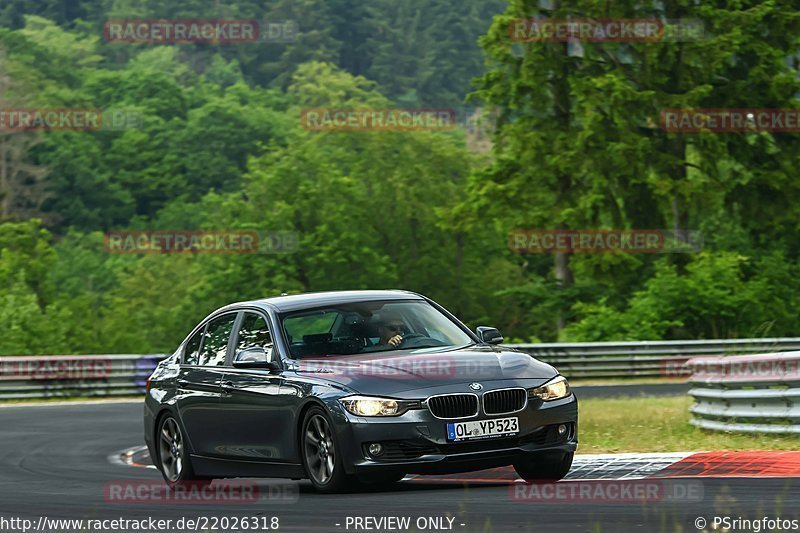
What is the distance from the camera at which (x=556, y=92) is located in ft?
160

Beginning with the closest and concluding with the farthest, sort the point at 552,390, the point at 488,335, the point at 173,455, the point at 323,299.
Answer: the point at 552,390
the point at 488,335
the point at 323,299
the point at 173,455

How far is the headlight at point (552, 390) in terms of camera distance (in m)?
11.3

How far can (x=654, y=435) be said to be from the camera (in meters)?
16.4

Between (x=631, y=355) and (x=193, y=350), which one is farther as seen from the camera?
Result: (x=631, y=355)

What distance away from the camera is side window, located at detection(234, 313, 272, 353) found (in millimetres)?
12438

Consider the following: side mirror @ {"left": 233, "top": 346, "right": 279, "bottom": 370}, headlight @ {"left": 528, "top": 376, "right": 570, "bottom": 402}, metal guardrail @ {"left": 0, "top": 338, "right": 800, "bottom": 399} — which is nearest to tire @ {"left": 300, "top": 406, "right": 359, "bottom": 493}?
side mirror @ {"left": 233, "top": 346, "right": 279, "bottom": 370}

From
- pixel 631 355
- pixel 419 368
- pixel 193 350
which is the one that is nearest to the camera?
pixel 419 368

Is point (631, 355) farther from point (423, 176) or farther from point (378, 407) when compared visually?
point (423, 176)

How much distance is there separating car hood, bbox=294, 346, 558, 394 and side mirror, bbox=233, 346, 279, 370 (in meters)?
0.27

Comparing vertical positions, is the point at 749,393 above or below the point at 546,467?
below

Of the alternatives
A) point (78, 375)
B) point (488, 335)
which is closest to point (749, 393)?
point (488, 335)

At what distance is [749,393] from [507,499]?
5.88 meters

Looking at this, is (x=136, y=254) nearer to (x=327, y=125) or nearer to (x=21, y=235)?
(x=327, y=125)

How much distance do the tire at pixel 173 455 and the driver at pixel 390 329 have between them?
213 cm
